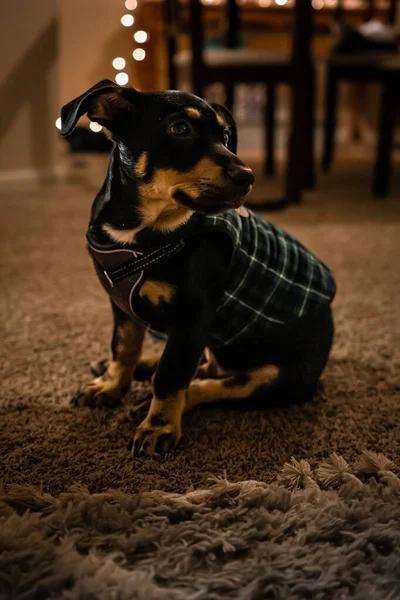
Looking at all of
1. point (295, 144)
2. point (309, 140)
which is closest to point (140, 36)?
point (309, 140)

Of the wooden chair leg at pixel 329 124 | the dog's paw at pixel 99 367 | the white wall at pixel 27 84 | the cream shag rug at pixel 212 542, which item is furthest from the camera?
the wooden chair leg at pixel 329 124

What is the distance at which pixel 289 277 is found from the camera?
1.13 m

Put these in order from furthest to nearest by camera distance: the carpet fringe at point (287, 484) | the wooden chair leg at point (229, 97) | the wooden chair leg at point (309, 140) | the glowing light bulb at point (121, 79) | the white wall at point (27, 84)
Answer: the glowing light bulb at point (121, 79)
the wooden chair leg at point (229, 97)
the white wall at point (27, 84)
the wooden chair leg at point (309, 140)
the carpet fringe at point (287, 484)

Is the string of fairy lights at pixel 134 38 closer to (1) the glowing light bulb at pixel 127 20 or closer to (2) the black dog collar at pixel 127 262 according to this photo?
(1) the glowing light bulb at pixel 127 20

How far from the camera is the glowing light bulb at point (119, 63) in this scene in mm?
3799

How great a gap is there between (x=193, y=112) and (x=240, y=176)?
130 mm

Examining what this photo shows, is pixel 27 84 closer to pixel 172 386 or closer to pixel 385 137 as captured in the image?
pixel 385 137

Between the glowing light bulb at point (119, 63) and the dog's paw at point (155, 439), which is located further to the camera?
the glowing light bulb at point (119, 63)

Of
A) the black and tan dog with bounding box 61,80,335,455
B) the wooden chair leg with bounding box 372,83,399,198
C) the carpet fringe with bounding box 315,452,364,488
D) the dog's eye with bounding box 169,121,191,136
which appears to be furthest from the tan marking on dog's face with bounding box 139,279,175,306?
the wooden chair leg with bounding box 372,83,399,198

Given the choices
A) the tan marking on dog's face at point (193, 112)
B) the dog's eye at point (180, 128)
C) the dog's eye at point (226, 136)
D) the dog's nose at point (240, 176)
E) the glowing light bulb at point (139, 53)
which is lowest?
the glowing light bulb at point (139, 53)

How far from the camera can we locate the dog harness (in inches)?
39.9

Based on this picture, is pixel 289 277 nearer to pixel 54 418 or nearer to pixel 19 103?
pixel 54 418

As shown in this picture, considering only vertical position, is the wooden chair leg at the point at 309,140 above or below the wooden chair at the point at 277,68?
below

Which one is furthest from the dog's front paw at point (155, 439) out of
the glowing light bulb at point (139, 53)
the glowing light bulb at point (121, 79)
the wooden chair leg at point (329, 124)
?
the glowing light bulb at point (139, 53)
